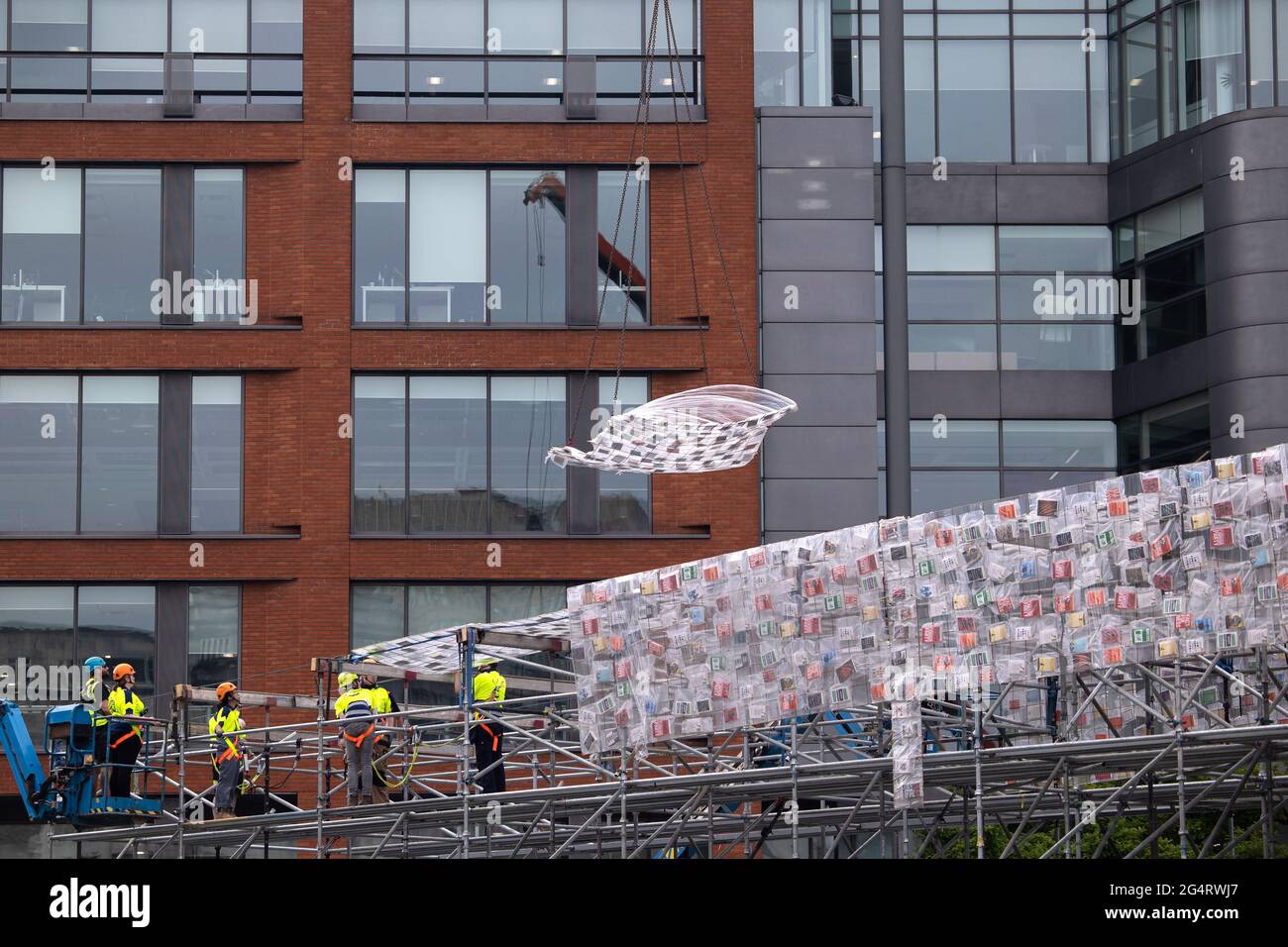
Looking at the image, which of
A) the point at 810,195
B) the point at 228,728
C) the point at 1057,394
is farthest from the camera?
the point at 1057,394

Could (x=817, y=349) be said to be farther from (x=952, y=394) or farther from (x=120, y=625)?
(x=120, y=625)

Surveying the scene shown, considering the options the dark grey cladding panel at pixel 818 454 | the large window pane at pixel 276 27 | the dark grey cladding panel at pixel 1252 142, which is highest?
the large window pane at pixel 276 27

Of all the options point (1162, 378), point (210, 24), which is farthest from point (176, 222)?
point (1162, 378)

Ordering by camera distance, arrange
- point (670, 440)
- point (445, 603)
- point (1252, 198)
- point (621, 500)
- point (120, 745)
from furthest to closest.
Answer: point (1252, 198)
point (621, 500)
point (445, 603)
point (670, 440)
point (120, 745)

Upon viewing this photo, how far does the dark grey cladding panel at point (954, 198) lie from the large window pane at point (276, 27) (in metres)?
13.8

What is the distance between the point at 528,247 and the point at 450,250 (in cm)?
160

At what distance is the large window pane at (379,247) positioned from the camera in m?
41.1

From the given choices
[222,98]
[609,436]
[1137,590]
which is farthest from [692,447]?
[222,98]

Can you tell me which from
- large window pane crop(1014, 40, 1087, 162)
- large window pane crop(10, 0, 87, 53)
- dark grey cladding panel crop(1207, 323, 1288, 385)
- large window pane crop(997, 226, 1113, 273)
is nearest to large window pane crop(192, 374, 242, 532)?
large window pane crop(10, 0, 87, 53)

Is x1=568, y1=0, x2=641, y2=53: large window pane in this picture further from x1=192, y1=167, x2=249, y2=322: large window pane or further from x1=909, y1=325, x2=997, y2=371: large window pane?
x1=909, y1=325, x2=997, y2=371: large window pane

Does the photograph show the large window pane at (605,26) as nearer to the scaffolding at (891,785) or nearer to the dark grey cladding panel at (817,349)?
the dark grey cladding panel at (817,349)

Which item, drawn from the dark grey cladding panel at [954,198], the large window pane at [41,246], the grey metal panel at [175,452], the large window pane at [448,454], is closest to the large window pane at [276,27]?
the large window pane at [41,246]

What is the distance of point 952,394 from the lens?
44.6 meters

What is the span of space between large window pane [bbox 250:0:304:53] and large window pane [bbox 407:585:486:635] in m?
11.6
